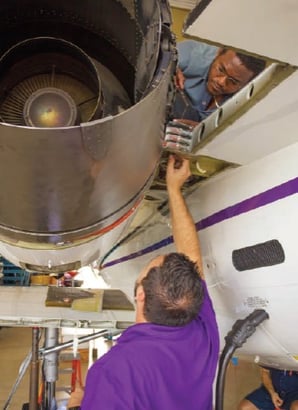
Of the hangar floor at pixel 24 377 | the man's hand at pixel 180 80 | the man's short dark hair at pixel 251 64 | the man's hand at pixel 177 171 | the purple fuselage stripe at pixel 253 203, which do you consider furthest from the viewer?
the hangar floor at pixel 24 377

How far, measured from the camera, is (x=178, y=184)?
178 centimetres

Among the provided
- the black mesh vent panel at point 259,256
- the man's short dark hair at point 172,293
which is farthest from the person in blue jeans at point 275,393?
the man's short dark hair at point 172,293

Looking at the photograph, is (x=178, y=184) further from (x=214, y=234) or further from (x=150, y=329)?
(x=150, y=329)

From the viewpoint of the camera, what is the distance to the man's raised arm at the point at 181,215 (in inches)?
69.2

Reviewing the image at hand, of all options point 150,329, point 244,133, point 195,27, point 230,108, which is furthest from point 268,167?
point 195,27

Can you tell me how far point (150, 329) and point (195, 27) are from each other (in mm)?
899

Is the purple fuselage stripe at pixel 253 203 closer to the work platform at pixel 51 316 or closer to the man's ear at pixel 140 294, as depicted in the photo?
the man's ear at pixel 140 294

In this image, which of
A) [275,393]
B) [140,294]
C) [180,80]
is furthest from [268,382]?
[180,80]

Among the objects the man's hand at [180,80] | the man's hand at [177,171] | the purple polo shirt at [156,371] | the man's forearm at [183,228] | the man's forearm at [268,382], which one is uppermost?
the man's hand at [180,80]

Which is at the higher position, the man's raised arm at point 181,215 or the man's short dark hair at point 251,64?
the man's short dark hair at point 251,64

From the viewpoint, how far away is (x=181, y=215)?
1.84 metres

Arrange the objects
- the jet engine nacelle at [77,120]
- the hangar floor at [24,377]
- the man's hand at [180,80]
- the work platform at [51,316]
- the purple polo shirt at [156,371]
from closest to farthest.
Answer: the jet engine nacelle at [77,120], the purple polo shirt at [156,371], the man's hand at [180,80], the work platform at [51,316], the hangar floor at [24,377]

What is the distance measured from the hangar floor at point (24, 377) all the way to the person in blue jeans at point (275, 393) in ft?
1.59

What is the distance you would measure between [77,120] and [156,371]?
28.7 inches
